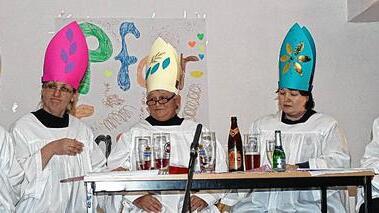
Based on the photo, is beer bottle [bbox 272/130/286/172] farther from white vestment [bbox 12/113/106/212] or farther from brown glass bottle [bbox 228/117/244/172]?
white vestment [bbox 12/113/106/212]

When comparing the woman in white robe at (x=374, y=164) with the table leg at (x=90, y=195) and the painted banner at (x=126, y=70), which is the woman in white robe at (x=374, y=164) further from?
the painted banner at (x=126, y=70)

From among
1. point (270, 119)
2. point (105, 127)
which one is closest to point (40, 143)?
point (105, 127)

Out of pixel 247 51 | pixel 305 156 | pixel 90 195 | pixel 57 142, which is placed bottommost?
pixel 90 195

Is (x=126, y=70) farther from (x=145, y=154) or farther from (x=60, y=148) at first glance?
(x=145, y=154)

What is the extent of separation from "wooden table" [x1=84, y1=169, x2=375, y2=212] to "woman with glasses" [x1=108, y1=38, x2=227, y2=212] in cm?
72

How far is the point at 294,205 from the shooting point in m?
4.16

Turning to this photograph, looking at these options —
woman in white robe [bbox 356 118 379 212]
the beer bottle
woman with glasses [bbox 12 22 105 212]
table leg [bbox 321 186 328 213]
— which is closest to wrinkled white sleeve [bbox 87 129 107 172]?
woman with glasses [bbox 12 22 105 212]

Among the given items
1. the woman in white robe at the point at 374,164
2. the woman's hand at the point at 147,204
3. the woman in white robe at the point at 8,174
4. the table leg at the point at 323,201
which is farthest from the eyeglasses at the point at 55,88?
the woman in white robe at the point at 374,164

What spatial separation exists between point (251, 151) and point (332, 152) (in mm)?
617

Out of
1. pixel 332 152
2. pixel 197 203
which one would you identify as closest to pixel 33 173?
pixel 197 203

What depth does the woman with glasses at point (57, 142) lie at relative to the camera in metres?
4.02

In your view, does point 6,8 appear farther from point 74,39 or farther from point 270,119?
point 270,119

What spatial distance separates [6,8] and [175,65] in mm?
1665

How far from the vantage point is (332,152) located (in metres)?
4.14
